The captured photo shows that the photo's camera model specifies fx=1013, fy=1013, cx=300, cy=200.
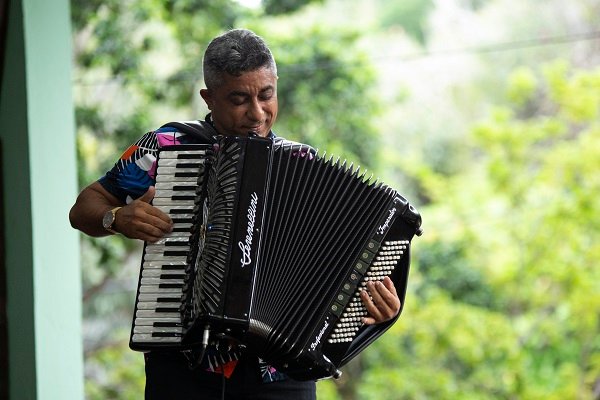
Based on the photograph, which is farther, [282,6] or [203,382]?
[282,6]

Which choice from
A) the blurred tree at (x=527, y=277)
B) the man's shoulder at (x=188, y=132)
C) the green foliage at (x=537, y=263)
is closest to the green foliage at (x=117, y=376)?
the blurred tree at (x=527, y=277)

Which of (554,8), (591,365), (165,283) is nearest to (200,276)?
(165,283)

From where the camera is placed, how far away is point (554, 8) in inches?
653

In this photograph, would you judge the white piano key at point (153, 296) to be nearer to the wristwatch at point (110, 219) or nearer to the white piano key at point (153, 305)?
the white piano key at point (153, 305)

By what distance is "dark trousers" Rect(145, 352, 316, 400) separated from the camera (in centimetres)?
202

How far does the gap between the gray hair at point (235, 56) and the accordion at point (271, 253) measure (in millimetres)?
160

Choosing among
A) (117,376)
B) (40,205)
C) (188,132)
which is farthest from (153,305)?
(117,376)

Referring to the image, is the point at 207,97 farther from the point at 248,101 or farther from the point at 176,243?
the point at 176,243

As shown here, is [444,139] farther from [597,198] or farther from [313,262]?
[313,262]

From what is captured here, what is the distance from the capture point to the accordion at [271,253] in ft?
6.25

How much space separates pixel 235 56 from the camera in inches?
80.0

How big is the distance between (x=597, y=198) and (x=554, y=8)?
30.9ft

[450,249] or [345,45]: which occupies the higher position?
[345,45]

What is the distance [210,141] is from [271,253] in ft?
0.83
